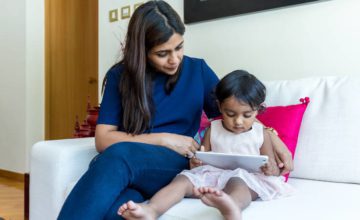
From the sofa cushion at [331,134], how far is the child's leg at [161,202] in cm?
50

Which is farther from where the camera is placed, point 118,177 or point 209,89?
point 209,89

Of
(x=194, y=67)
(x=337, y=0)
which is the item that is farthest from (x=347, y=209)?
(x=337, y=0)

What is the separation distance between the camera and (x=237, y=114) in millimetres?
1276

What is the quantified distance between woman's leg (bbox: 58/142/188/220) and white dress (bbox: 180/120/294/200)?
0.26 feet

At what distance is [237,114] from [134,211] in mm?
480

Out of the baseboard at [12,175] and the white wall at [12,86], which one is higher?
the white wall at [12,86]

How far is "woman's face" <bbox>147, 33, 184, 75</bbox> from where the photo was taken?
1.36 metres

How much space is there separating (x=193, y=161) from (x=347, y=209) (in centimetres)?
48

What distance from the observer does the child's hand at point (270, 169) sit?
3.93ft

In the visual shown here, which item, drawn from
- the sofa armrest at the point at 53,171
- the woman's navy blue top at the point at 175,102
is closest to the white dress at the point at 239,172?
the woman's navy blue top at the point at 175,102

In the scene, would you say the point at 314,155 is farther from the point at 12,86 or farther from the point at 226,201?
the point at 12,86

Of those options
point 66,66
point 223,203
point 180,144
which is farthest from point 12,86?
point 223,203

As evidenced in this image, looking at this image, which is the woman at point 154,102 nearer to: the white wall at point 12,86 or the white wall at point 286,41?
the white wall at point 286,41

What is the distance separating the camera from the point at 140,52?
1.39 meters
